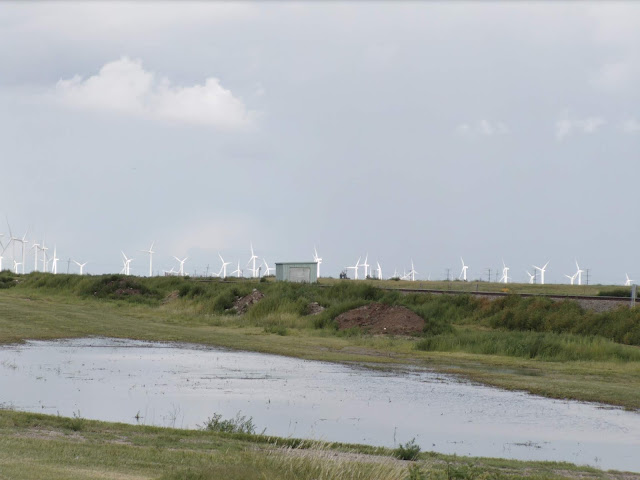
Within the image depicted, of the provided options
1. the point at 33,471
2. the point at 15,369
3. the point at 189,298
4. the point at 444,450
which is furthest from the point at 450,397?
the point at 189,298

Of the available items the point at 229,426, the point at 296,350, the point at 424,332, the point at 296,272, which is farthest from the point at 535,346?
the point at 296,272

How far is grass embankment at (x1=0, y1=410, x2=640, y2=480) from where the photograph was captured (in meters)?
10.3

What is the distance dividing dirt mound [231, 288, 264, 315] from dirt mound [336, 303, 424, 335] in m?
9.08

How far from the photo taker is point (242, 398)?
2095 centimetres

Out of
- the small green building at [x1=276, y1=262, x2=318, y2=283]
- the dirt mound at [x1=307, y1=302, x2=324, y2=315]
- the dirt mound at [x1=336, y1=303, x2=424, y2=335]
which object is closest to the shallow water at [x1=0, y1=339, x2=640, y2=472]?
the dirt mound at [x1=336, y1=303, x2=424, y2=335]

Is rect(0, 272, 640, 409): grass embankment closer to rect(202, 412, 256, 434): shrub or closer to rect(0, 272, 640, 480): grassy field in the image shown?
rect(0, 272, 640, 480): grassy field

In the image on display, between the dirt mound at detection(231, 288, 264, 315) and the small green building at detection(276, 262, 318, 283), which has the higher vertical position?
the small green building at detection(276, 262, 318, 283)

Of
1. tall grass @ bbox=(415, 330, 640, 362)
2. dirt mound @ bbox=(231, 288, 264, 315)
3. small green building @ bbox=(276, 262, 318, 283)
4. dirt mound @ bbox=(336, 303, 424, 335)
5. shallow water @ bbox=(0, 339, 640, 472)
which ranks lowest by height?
shallow water @ bbox=(0, 339, 640, 472)

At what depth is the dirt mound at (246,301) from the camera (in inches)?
1973

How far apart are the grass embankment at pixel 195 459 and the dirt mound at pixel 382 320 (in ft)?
80.1

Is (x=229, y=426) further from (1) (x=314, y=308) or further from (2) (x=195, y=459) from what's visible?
(1) (x=314, y=308)

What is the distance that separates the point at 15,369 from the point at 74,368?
5.44 ft

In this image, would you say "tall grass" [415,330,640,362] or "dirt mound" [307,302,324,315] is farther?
"dirt mound" [307,302,324,315]

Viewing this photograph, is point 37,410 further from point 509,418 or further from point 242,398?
point 509,418
